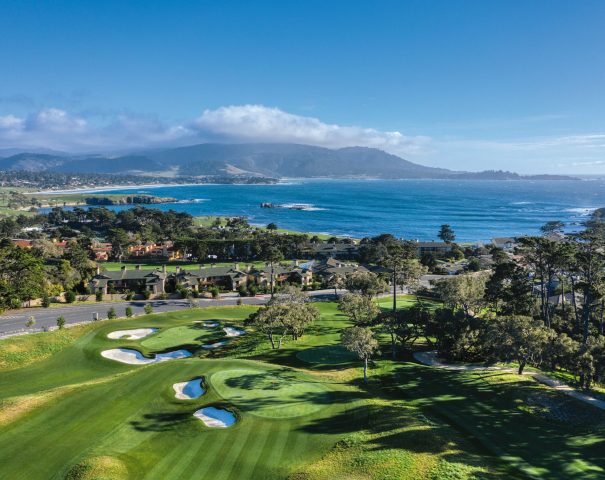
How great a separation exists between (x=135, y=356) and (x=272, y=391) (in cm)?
2381

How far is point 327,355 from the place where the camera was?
45.0 meters

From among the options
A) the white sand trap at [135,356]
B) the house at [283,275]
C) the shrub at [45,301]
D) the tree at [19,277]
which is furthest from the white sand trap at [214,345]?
the house at [283,275]

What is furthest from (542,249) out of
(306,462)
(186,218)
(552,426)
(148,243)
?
(186,218)

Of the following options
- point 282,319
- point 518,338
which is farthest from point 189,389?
point 518,338

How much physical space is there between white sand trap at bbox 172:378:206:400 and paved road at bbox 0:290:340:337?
3448 centimetres

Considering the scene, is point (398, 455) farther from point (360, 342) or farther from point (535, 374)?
point (535, 374)

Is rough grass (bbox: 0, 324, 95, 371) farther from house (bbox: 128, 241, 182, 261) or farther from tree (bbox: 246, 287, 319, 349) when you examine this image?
house (bbox: 128, 241, 182, 261)

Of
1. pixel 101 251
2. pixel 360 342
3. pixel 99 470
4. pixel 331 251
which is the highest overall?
pixel 360 342

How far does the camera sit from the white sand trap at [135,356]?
46.3 metres

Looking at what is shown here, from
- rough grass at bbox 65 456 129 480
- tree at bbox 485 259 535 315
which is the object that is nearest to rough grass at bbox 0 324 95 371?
rough grass at bbox 65 456 129 480

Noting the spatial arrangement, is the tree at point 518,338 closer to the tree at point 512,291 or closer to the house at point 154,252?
the tree at point 512,291

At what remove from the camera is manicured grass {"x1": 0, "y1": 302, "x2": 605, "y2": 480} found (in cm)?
2155

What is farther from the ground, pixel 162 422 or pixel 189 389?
pixel 162 422

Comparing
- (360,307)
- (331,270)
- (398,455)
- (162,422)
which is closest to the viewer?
(398,455)
